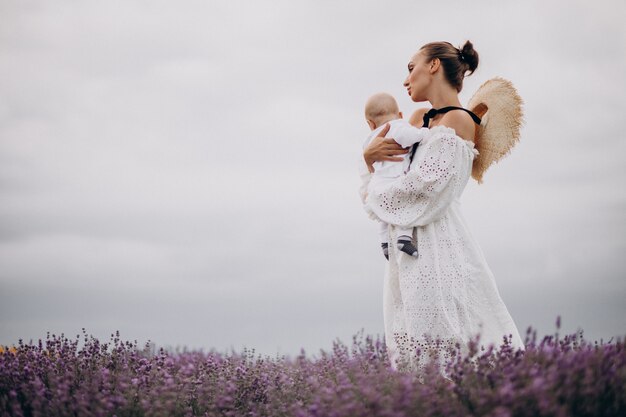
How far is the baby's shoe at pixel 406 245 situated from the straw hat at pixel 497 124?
91 centimetres

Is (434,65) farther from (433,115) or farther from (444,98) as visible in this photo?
(433,115)

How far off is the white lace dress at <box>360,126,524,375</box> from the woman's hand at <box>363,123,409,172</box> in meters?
0.13

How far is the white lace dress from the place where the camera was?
372 centimetres

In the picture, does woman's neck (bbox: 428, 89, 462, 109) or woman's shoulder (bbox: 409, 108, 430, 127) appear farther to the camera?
woman's shoulder (bbox: 409, 108, 430, 127)

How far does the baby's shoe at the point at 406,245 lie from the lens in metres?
3.77

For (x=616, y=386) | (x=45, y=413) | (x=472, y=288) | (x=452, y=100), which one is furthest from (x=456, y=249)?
(x=45, y=413)

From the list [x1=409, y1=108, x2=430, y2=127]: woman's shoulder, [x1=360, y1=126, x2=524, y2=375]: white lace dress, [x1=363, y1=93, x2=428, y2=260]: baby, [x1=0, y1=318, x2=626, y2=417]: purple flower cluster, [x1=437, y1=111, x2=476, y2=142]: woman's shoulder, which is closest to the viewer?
[x1=0, y1=318, x2=626, y2=417]: purple flower cluster

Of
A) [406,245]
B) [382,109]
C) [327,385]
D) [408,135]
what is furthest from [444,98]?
[327,385]

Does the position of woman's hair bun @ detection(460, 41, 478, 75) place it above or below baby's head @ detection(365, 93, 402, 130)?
above

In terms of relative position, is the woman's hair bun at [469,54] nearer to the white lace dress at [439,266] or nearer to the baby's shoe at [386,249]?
the white lace dress at [439,266]

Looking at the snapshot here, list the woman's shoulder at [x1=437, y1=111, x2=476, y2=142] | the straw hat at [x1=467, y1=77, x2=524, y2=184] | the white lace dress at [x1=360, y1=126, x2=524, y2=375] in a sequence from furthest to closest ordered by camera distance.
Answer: the straw hat at [x1=467, y1=77, x2=524, y2=184] < the woman's shoulder at [x1=437, y1=111, x2=476, y2=142] < the white lace dress at [x1=360, y1=126, x2=524, y2=375]

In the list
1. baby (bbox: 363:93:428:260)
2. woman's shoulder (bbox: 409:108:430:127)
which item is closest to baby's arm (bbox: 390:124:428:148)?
baby (bbox: 363:93:428:260)

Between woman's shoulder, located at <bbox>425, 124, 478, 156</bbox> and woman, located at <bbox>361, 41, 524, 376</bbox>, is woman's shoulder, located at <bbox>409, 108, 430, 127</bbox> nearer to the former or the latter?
woman, located at <bbox>361, 41, 524, 376</bbox>

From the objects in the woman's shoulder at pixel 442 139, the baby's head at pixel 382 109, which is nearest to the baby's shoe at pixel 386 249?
the woman's shoulder at pixel 442 139
